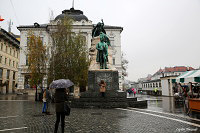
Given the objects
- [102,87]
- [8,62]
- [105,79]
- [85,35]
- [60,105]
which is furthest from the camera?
[8,62]

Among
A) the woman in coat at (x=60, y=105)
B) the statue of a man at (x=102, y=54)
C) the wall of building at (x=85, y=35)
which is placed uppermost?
the wall of building at (x=85, y=35)

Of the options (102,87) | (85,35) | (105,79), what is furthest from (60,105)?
(85,35)

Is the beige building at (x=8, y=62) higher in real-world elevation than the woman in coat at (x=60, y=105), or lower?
higher

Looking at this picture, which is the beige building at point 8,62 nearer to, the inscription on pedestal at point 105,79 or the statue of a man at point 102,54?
the statue of a man at point 102,54

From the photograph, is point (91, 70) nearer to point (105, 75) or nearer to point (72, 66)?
point (105, 75)

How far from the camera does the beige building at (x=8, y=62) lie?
4084 centimetres

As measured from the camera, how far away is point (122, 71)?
4062 cm

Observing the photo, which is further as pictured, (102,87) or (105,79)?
(105,79)

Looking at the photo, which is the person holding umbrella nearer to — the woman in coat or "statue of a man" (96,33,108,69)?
the woman in coat

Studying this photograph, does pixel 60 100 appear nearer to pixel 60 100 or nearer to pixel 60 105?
pixel 60 100

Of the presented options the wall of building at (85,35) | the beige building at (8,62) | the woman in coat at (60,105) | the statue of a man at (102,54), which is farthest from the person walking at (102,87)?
the beige building at (8,62)

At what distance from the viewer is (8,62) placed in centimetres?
4475

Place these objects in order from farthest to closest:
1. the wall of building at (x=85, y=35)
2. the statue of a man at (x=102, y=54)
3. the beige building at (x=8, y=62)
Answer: the beige building at (x=8, y=62) < the wall of building at (x=85, y=35) < the statue of a man at (x=102, y=54)

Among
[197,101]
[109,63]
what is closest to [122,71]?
[109,63]
